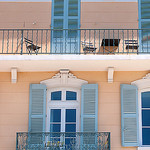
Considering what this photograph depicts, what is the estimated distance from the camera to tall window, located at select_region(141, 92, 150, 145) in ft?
40.0

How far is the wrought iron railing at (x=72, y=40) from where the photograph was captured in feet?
41.2

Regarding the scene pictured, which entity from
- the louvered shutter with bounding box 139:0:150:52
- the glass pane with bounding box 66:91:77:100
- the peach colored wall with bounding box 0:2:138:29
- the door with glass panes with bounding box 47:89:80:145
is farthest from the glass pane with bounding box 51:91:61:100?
the louvered shutter with bounding box 139:0:150:52

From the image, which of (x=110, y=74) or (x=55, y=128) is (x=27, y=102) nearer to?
(x=55, y=128)

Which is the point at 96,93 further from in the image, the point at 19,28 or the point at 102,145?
the point at 19,28

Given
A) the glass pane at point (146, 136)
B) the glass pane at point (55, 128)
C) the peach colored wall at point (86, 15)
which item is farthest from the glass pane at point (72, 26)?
the glass pane at point (146, 136)

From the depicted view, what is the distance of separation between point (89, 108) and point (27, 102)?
1655 millimetres

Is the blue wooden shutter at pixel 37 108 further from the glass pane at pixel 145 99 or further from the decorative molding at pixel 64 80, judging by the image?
the glass pane at pixel 145 99

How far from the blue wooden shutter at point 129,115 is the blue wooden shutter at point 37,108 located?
2078 millimetres

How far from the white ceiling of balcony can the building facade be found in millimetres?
25

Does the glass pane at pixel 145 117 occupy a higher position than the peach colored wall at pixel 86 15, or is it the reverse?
the peach colored wall at pixel 86 15

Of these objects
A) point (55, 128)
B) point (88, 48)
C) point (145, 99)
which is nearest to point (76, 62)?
point (88, 48)

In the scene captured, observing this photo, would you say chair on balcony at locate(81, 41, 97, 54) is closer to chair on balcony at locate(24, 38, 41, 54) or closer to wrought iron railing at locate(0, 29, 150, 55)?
wrought iron railing at locate(0, 29, 150, 55)

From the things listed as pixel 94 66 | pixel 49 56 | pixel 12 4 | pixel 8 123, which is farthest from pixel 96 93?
pixel 12 4

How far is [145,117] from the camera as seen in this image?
486 inches
